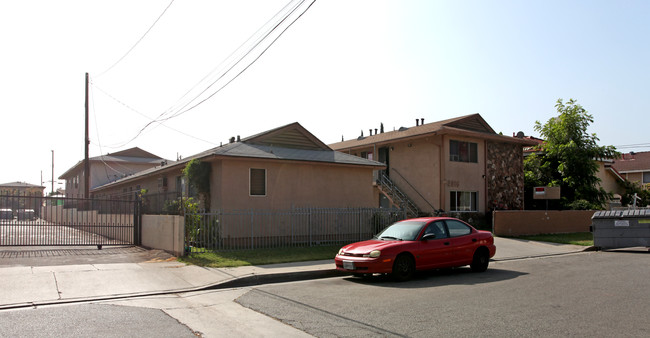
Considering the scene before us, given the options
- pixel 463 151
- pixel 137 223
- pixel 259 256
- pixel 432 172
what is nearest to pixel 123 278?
pixel 259 256

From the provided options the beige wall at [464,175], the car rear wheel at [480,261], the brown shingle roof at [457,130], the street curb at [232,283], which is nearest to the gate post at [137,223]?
the street curb at [232,283]

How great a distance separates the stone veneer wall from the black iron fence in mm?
10592

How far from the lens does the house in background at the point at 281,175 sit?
675 inches

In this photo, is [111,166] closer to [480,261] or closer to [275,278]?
[275,278]

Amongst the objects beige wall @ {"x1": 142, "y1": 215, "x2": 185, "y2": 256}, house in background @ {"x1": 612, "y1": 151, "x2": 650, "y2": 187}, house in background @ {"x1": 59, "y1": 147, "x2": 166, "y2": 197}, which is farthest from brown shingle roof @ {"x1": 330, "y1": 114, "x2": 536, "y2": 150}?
house in background @ {"x1": 612, "y1": 151, "x2": 650, "y2": 187}

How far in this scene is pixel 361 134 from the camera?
3625 cm

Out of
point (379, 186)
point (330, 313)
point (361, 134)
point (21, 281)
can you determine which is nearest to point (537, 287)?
point (330, 313)

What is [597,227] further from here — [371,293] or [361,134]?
[361,134]

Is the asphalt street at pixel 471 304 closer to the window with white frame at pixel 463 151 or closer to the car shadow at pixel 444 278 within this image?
the car shadow at pixel 444 278

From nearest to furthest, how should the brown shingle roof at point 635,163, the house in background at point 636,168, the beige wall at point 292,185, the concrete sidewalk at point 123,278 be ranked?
the concrete sidewalk at point 123,278
the beige wall at point 292,185
the house in background at point 636,168
the brown shingle roof at point 635,163

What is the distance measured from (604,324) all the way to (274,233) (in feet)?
39.3

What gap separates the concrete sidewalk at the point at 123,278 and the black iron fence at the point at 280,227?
6.50 ft

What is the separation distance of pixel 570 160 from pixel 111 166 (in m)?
37.7

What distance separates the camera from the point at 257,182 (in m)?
17.8
